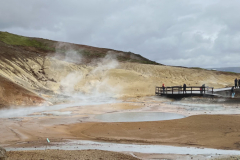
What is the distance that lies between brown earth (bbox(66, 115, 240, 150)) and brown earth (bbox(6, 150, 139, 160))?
2.85m

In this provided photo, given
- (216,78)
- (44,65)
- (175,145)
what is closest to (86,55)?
(44,65)

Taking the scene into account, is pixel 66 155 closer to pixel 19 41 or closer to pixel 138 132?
pixel 138 132

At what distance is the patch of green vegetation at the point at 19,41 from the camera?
272 feet

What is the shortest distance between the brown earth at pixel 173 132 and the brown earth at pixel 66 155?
2.85m

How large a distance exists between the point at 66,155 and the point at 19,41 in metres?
84.1

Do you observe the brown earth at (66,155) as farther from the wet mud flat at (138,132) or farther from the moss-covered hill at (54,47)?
the moss-covered hill at (54,47)

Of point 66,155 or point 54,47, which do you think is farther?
point 54,47

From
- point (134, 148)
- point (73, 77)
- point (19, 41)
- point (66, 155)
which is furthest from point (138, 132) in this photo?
point (19, 41)

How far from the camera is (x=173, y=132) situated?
553 inches

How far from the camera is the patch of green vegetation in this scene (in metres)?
82.9

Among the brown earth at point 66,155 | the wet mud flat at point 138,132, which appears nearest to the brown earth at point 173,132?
the wet mud flat at point 138,132

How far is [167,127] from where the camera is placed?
15258mm

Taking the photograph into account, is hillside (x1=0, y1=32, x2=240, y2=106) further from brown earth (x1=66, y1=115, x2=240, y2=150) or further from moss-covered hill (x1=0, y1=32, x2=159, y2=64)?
brown earth (x1=66, y1=115, x2=240, y2=150)

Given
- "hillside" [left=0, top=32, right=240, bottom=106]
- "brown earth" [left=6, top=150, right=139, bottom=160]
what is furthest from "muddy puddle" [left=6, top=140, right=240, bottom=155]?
"hillside" [left=0, top=32, right=240, bottom=106]
